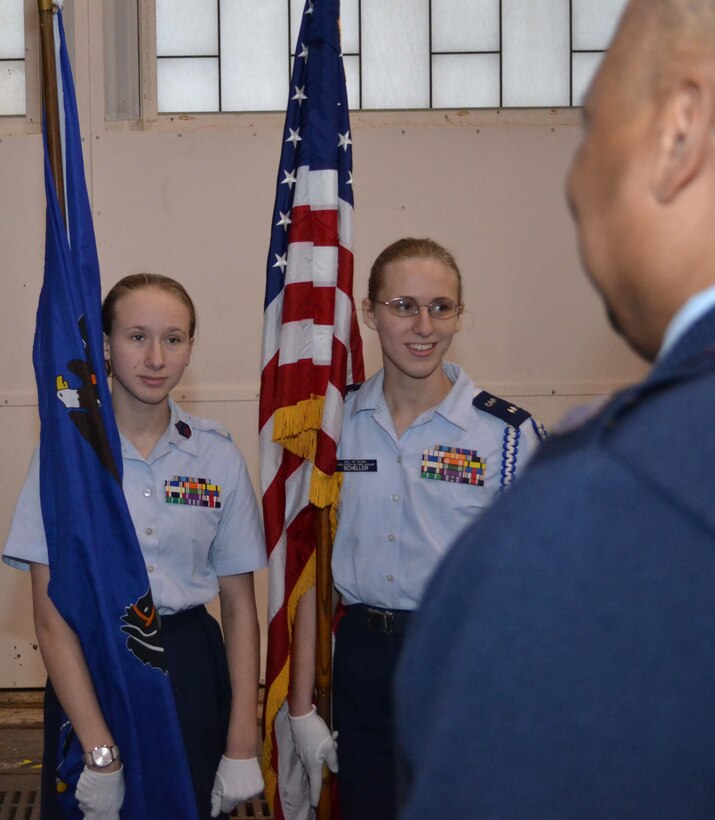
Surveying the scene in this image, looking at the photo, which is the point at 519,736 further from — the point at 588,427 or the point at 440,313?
the point at 440,313

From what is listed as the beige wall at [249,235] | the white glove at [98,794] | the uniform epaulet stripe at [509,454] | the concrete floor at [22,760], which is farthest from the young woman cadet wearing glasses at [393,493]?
the beige wall at [249,235]

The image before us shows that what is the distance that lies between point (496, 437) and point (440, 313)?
28 cm

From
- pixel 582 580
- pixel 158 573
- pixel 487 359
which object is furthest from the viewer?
pixel 487 359

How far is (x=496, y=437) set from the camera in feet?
6.28

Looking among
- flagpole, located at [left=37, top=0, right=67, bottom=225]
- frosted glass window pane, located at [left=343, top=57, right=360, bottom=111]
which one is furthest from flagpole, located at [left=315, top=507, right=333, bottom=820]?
frosted glass window pane, located at [left=343, top=57, right=360, bottom=111]

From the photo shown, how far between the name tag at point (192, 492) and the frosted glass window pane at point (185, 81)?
223 centimetres

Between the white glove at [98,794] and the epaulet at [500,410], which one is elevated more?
the epaulet at [500,410]

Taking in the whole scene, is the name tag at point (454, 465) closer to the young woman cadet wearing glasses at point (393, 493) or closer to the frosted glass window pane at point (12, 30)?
the young woman cadet wearing glasses at point (393, 493)

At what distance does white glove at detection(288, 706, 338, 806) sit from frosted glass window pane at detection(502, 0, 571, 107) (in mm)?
2608

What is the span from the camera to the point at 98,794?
1621mm

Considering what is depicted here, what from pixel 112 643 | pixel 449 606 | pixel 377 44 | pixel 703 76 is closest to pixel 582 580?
pixel 449 606

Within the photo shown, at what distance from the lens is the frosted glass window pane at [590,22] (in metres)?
3.62

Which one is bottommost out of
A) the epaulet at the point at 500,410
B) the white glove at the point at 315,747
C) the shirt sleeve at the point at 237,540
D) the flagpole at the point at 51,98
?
the white glove at the point at 315,747

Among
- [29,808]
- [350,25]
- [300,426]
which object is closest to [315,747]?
[300,426]
